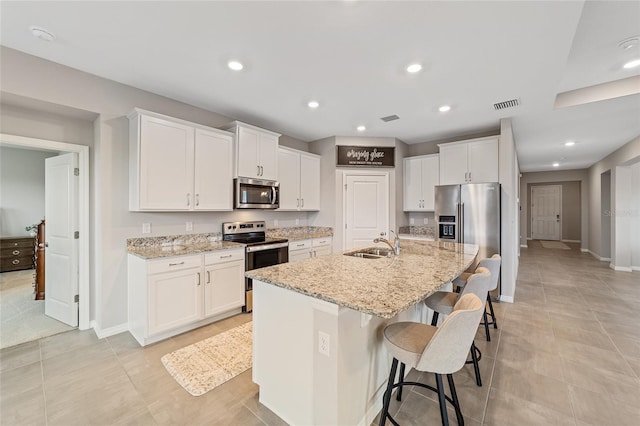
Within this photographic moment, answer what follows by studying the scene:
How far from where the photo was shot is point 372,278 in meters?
1.76

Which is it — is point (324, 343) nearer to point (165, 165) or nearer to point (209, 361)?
point (209, 361)

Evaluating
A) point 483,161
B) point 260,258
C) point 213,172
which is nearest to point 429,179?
point 483,161

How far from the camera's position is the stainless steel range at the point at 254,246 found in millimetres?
3490

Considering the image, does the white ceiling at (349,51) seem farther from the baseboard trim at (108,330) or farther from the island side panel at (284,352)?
the baseboard trim at (108,330)

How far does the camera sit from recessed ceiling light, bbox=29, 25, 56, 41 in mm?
2062

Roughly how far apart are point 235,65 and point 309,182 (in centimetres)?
263

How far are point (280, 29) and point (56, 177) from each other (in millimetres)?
3324

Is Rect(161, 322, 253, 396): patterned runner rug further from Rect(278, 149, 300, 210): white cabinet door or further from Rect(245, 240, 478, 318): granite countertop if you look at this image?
Rect(278, 149, 300, 210): white cabinet door

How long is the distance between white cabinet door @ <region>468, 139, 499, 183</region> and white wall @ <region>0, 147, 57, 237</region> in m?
7.93

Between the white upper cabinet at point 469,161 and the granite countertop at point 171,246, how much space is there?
12.2 ft

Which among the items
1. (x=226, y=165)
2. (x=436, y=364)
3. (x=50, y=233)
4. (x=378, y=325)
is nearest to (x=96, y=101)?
(x=226, y=165)

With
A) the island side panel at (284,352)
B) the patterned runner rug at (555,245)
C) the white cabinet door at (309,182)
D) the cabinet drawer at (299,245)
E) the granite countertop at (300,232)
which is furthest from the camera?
the patterned runner rug at (555,245)

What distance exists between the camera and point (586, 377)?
2189 millimetres

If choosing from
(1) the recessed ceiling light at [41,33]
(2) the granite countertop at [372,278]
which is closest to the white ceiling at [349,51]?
(1) the recessed ceiling light at [41,33]
